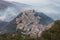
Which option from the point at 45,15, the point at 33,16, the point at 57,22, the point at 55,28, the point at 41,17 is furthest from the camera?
the point at 45,15

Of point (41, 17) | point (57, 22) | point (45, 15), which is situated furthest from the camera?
point (45, 15)

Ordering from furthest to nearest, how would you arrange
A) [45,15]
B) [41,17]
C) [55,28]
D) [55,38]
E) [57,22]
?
[45,15] < [41,17] < [57,22] < [55,28] < [55,38]

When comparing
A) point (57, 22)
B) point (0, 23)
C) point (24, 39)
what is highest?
point (57, 22)

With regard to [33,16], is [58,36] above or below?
above

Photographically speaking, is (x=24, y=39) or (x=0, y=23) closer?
(x=24, y=39)

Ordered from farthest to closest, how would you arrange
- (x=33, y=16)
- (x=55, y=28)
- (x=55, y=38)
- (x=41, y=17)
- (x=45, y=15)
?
(x=45, y=15) < (x=41, y=17) < (x=33, y=16) < (x=55, y=28) < (x=55, y=38)

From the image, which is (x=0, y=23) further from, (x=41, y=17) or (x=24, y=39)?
(x=24, y=39)

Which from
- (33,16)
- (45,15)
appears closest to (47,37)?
(33,16)

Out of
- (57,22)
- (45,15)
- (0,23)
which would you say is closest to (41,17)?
(45,15)

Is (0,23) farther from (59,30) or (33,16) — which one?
(59,30)
